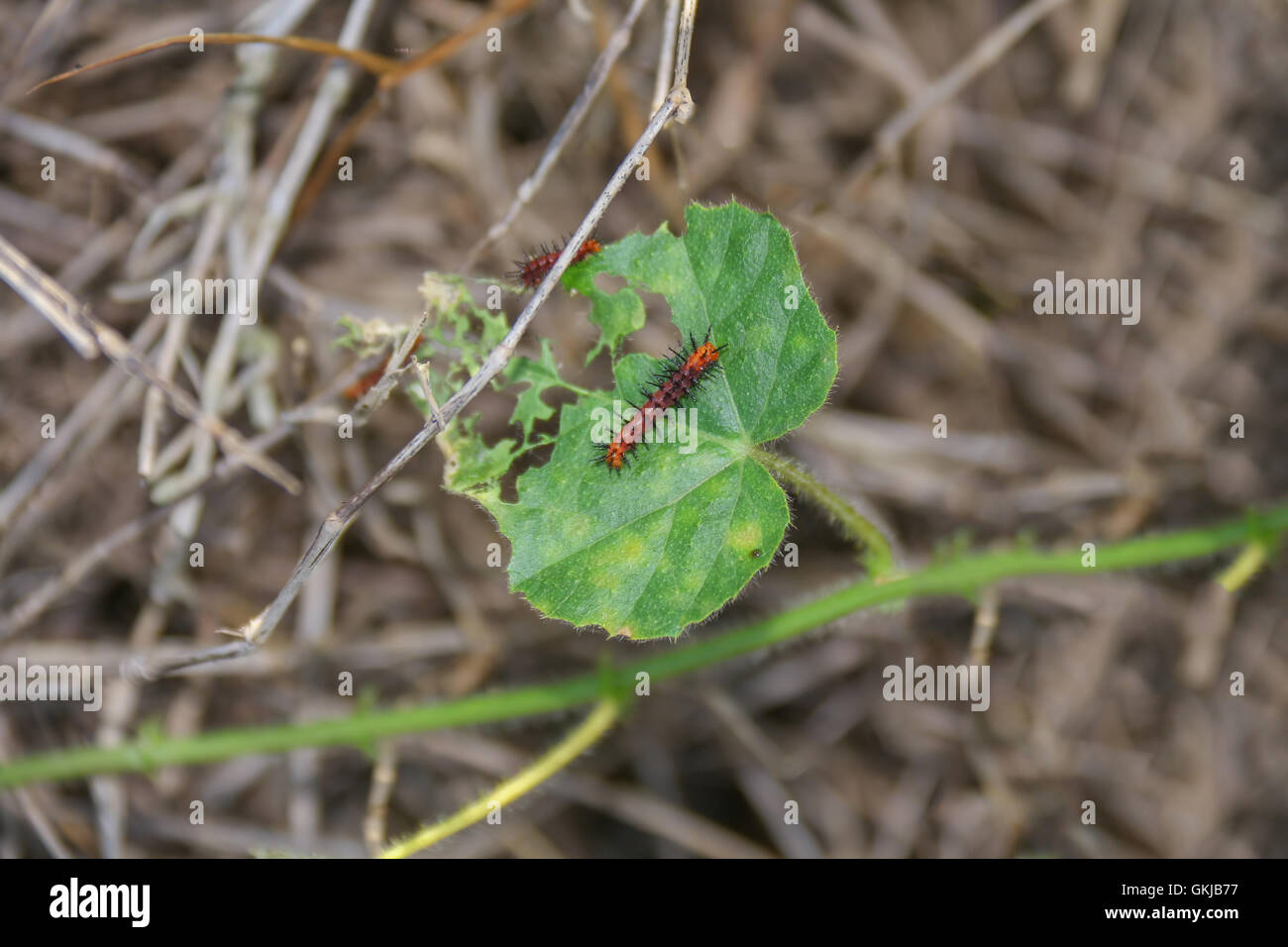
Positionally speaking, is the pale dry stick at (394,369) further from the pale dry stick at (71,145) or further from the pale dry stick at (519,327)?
the pale dry stick at (71,145)

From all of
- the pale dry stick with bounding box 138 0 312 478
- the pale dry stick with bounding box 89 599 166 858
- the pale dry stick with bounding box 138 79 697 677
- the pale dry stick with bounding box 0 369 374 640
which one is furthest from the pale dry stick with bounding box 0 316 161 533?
the pale dry stick with bounding box 138 79 697 677

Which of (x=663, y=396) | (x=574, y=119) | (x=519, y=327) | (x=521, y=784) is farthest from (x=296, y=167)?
(x=521, y=784)

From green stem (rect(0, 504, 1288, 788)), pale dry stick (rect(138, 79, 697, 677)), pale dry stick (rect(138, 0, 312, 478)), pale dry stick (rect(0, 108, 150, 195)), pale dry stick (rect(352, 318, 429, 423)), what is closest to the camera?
pale dry stick (rect(138, 79, 697, 677))

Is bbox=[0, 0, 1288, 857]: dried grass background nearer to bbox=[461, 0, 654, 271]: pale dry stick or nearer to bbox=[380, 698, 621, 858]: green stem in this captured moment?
bbox=[461, 0, 654, 271]: pale dry stick

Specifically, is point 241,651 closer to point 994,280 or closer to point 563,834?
point 563,834

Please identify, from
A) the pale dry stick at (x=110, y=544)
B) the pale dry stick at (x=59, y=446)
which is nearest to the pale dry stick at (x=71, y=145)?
the pale dry stick at (x=59, y=446)
